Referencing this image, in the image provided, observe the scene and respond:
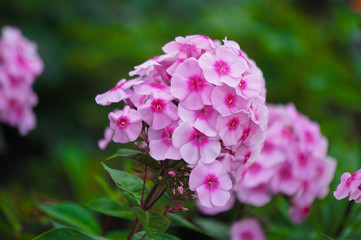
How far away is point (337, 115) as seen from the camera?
135 inches

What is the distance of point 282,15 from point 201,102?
2.52 m

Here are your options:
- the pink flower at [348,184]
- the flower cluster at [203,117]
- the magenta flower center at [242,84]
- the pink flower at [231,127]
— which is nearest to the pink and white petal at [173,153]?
the flower cluster at [203,117]

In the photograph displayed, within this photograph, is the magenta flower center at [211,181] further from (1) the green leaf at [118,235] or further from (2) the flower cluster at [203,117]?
(1) the green leaf at [118,235]

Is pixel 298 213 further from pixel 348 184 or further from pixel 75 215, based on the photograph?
pixel 75 215

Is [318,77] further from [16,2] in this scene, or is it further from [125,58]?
[16,2]

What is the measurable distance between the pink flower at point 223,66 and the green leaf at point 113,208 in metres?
0.45

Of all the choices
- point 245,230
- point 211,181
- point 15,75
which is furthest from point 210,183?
point 15,75

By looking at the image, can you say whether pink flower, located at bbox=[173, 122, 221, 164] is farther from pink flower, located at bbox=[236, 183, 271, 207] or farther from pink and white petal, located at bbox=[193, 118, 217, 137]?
pink flower, located at bbox=[236, 183, 271, 207]

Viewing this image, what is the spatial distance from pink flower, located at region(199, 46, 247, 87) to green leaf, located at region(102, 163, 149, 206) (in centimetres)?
33

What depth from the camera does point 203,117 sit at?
3.34 ft

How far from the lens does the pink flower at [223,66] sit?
1.00 metres

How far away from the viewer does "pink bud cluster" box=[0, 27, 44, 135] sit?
194 centimetres

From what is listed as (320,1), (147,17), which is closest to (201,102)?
(147,17)

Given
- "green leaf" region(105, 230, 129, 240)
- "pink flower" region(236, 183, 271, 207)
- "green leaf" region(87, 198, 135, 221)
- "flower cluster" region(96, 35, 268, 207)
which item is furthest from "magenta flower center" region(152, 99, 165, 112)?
"pink flower" region(236, 183, 271, 207)
